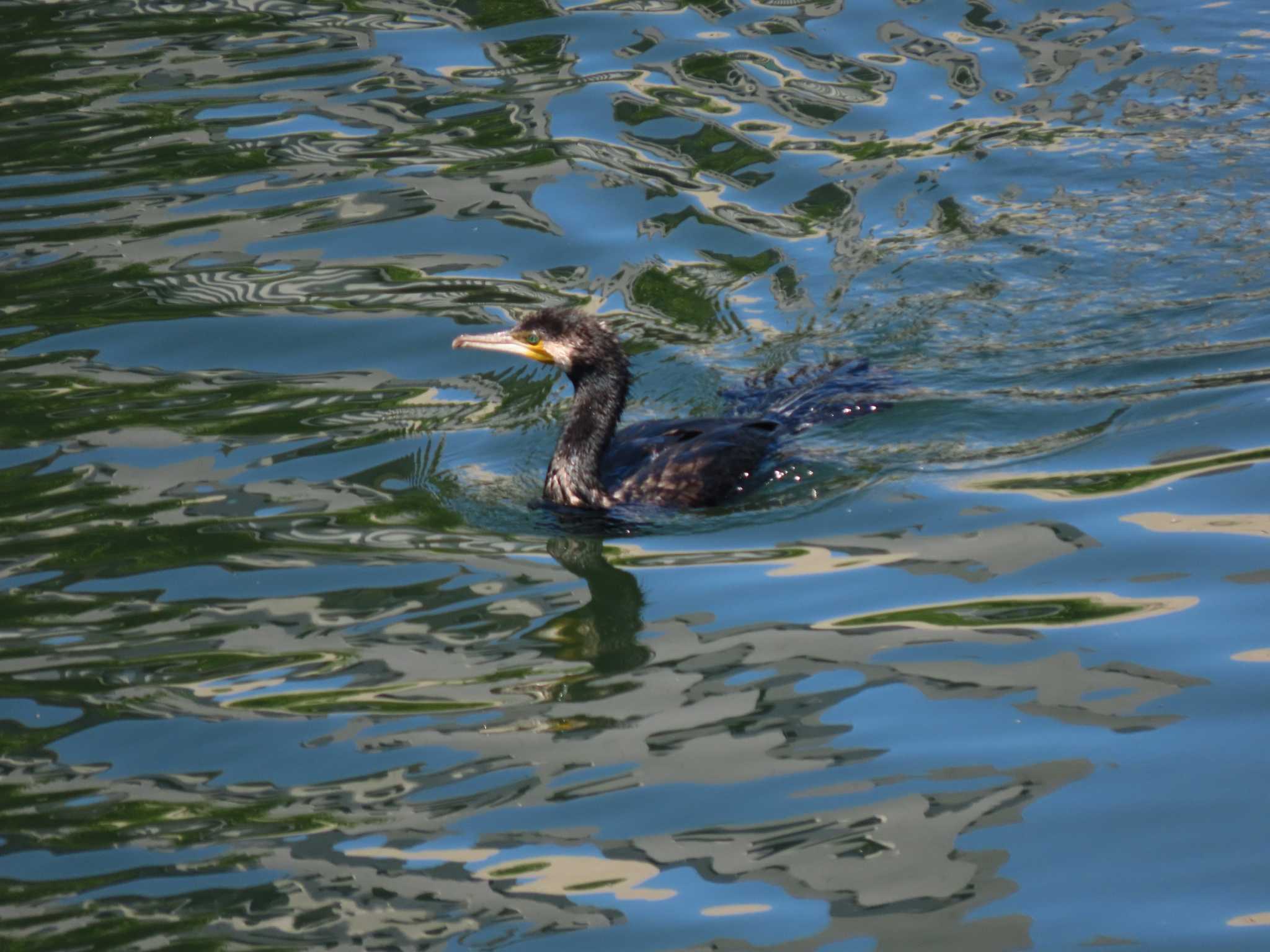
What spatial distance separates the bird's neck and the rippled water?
362mm

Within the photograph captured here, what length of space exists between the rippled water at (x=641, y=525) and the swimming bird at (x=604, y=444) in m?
0.22

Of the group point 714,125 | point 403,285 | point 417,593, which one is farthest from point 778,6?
point 417,593

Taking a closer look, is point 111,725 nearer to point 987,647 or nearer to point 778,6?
point 987,647

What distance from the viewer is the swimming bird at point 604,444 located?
8195 mm

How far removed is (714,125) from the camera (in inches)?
502

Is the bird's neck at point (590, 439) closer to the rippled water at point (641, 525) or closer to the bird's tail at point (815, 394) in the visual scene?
the rippled water at point (641, 525)

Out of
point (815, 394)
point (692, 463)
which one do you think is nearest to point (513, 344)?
point (692, 463)

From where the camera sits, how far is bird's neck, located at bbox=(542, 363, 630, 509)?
8281 mm

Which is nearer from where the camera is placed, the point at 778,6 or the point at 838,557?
the point at 838,557

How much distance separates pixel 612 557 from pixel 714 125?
6095 mm

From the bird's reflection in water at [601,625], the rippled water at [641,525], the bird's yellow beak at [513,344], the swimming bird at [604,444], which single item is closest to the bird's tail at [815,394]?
the rippled water at [641,525]

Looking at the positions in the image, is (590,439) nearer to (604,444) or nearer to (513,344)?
(604,444)

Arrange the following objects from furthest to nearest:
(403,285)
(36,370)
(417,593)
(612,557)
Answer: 1. (403,285)
2. (36,370)
3. (612,557)
4. (417,593)

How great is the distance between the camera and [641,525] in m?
8.03
